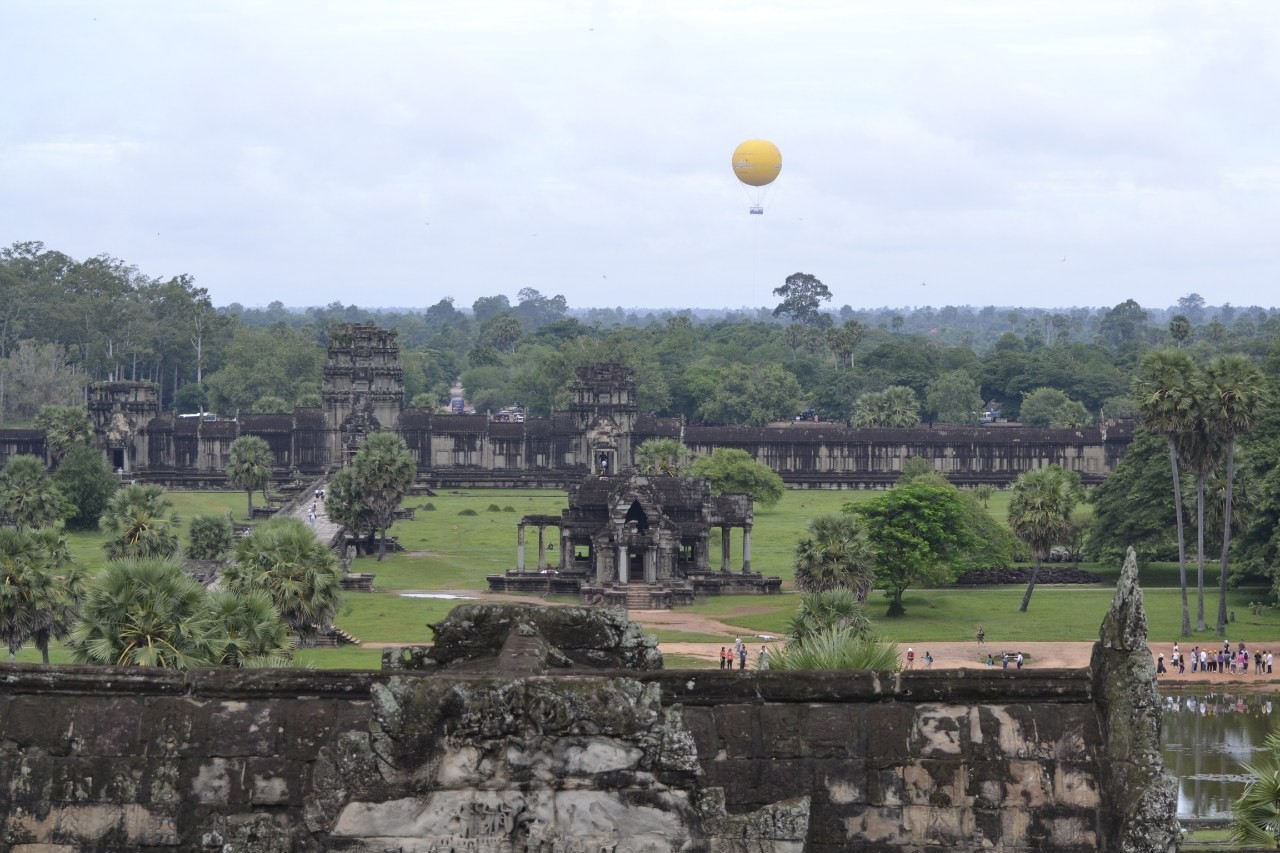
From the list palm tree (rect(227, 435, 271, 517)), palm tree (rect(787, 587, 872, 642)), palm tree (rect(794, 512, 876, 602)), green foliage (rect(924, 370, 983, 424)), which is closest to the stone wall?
palm tree (rect(787, 587, 872, 642))

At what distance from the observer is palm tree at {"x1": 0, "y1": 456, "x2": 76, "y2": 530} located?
7219 cm

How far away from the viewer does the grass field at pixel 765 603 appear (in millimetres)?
60656

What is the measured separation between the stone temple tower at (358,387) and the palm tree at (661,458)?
4016cm

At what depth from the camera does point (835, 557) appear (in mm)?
59875

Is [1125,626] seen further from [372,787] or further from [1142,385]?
[1142,385]

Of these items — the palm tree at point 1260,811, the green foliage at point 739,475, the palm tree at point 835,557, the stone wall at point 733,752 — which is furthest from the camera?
the green foliage at point 739,475

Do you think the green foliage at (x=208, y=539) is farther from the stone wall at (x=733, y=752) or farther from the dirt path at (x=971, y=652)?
the stone wall at (x=733, y=752)

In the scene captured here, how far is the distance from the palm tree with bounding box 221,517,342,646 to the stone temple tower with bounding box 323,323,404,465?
83040mm

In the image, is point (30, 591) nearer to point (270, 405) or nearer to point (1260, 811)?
point (1260, 811)

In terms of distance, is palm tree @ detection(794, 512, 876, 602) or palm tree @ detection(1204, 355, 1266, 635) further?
palm tree @ detection(794, 512, 876, 602)

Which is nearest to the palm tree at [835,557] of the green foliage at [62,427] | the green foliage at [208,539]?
the green foliage at [208,539]

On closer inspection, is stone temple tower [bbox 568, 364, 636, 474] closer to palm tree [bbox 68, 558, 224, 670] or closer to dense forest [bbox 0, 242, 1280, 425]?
dense forest [bbox 0, 242, 1280, 425]

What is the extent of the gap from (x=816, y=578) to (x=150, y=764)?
50106 millimetres

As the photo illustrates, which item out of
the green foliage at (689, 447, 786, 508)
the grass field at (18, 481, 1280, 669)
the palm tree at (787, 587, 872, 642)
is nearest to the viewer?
the palm tree at (787, 587, 872, 642)
